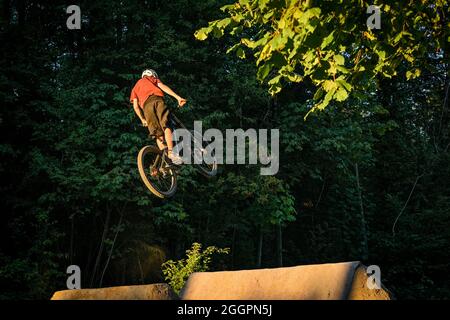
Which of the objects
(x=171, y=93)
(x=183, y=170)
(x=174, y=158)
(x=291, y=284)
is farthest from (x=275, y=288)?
(x=183, y=170)

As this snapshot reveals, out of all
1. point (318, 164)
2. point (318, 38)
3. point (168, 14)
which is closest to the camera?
point (318, 38)

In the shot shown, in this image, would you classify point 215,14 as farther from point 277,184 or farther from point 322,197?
point 322,197

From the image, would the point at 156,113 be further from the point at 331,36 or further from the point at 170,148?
the point at 331,36

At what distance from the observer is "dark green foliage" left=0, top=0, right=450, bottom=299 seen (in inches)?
604

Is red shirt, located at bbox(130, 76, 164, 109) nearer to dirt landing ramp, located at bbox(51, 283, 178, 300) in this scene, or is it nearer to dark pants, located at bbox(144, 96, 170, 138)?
dark pants, located at bbox(144, 96, 170, 138)

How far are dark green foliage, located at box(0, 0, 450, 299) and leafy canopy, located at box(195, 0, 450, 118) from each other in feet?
19.0

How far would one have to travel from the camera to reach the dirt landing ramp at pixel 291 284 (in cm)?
465

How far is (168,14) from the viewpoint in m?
18.4

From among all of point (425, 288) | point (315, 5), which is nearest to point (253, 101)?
point (425, 288)

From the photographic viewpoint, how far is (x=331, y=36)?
243 inches

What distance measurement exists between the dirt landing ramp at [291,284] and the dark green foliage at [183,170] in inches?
353

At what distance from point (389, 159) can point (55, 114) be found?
47.6 feet
